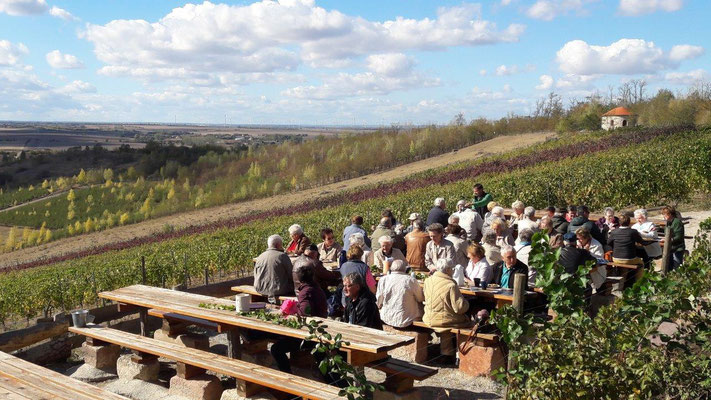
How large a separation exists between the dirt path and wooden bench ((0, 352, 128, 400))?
39.3 meters

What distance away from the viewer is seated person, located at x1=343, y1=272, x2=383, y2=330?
757cm

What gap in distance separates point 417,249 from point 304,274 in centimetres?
322

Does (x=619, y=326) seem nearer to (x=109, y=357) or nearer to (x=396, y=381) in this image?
(x=396, y=381)

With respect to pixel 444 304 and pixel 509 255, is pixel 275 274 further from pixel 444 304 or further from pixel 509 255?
pixel 509 255

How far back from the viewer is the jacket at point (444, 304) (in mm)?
7824

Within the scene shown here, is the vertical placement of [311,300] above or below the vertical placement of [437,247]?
below

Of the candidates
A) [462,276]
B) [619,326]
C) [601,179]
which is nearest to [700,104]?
[601,179]

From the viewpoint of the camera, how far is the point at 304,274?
7.63m

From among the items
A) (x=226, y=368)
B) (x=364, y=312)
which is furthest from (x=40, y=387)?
(x=364, y=312)

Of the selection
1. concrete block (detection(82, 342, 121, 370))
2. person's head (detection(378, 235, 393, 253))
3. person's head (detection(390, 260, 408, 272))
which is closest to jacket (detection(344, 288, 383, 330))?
→ person's head (detection(390, 260, 408, 272))

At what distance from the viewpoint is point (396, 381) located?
6762 mm

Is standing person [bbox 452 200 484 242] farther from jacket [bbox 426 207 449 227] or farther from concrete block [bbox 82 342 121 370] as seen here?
concrete block [bbox 82 342 121 370]

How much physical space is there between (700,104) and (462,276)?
52.9m

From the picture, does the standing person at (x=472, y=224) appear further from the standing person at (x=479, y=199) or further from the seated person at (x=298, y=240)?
the seated person at (x=298, y=240)
